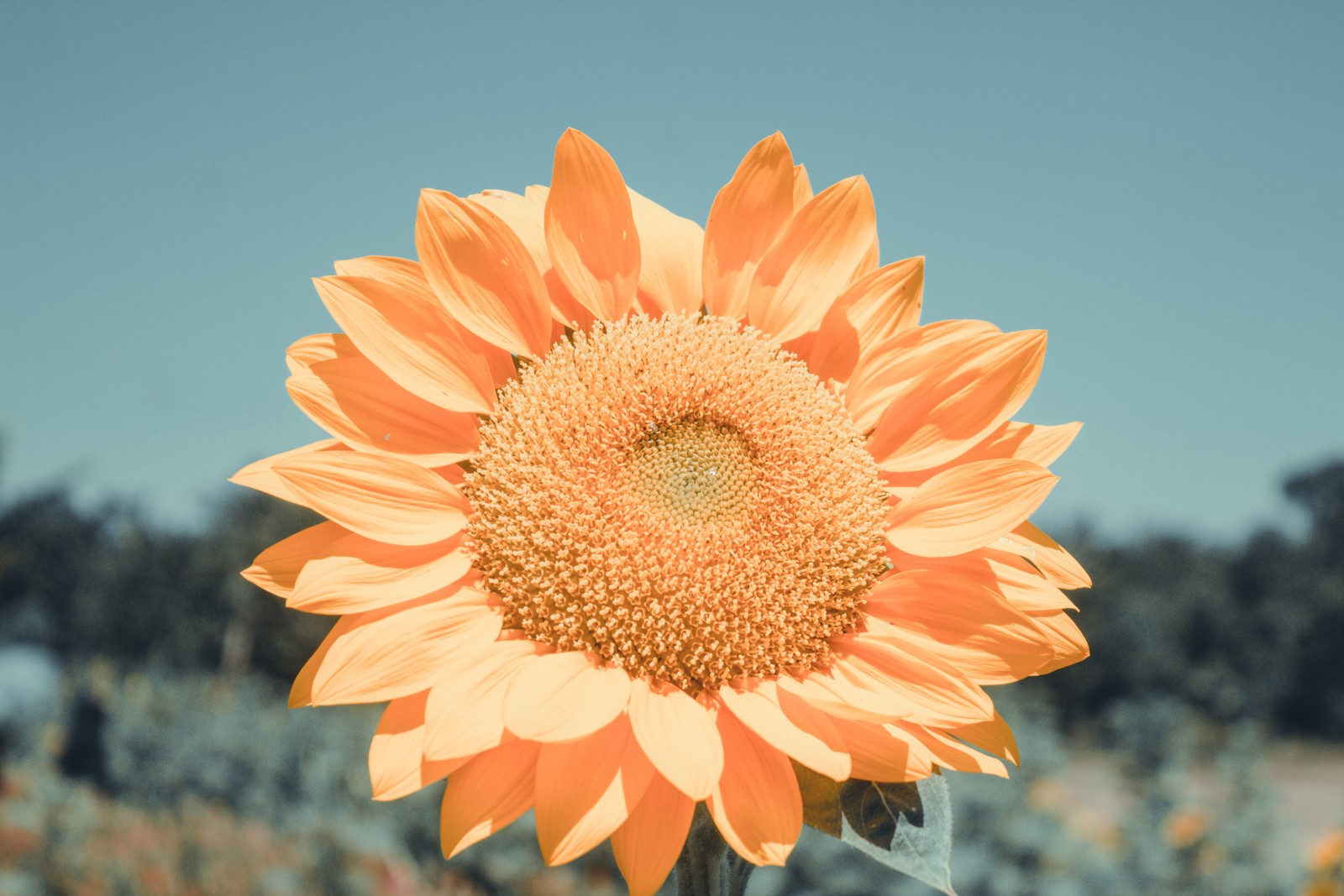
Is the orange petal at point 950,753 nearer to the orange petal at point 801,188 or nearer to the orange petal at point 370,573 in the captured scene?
the orange petal at point 370,573

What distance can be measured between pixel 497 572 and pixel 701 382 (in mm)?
376

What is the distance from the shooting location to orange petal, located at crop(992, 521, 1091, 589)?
1.25 meters

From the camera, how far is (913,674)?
1.20 metres

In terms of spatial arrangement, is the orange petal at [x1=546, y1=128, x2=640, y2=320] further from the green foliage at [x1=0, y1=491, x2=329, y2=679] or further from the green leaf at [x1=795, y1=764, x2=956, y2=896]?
the green foliage at [x1=0, y1=491, x2=329, y2=679]

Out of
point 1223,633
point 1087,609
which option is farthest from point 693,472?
point 1223,633

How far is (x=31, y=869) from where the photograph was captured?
6.67 meters

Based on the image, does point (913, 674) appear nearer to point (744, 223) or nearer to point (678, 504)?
point (678, 504)

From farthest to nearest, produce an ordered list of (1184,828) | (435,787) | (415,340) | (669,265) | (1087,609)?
1. (1087,609)
2. (435,787)
3. (1184,828)
4. (669,265)
5. (415,340)

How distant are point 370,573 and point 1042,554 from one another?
0.86 metres

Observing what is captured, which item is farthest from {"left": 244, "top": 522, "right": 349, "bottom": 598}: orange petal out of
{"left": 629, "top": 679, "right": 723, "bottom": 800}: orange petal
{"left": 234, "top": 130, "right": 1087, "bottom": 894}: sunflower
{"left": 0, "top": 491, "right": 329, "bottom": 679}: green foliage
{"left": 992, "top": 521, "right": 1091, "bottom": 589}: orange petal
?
{"left": 0, "top": 491, "right": 329, "bottom": 679}: green foliage

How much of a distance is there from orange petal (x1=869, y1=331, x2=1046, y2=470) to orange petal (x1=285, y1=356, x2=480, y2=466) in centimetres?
58

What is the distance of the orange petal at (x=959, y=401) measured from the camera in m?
1.31

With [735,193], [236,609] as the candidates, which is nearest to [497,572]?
[735,193]

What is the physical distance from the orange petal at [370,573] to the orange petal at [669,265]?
1.47 feet
